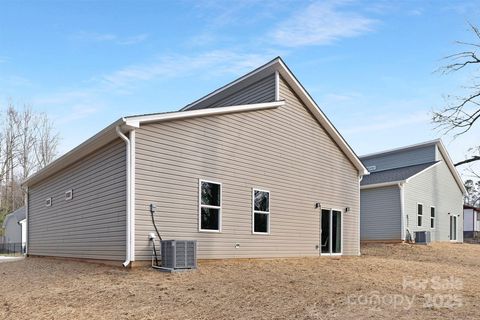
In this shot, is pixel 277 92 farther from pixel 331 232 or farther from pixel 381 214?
pixel 381 214

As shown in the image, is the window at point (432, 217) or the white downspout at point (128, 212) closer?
the white downspout at point (128, 212)

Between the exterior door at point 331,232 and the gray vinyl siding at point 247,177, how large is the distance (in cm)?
32

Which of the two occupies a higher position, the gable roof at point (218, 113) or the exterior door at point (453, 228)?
the gable roof at point (218, 113)

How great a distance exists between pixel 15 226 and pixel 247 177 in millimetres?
30120

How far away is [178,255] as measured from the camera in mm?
9359

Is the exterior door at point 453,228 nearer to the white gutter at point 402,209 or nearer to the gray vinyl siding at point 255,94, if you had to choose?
the white gutter at point 402,209

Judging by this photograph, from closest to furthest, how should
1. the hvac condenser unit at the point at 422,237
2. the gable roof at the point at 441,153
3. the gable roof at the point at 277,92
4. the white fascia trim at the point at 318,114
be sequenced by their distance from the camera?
the gable roof at the point at 277,92, the white fascia trim at the point at 318,114, the hvac condenser unit at the point at 422,237, the gable roof at the point at 441,153

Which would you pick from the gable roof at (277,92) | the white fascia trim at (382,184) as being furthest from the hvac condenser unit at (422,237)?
the gable roof at (277,92)

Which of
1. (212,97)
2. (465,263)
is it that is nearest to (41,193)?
(212,97)

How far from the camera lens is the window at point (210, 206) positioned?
1103cm

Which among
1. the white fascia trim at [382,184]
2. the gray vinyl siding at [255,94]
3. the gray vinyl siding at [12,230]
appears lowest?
the gray vinyl siding at [12,230]

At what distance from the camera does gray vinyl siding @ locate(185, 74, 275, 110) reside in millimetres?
13656

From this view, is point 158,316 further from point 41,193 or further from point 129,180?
point 41,193

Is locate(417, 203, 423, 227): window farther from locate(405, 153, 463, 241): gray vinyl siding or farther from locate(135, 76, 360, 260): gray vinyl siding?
locate(135, 76, 360, 260): gray vinyl siding
